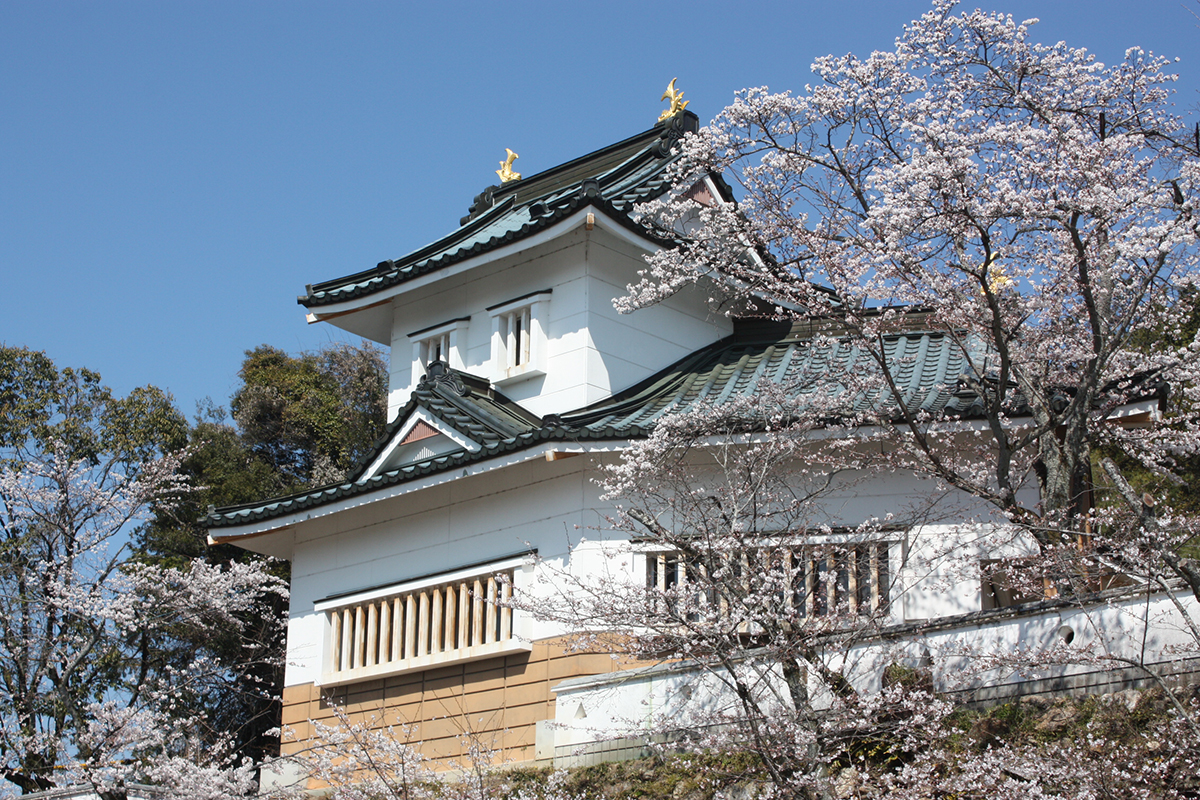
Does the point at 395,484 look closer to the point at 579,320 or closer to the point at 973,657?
the point at 579,320

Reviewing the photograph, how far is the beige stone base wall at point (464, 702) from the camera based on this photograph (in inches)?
578

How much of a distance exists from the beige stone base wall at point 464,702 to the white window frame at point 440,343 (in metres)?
4.84

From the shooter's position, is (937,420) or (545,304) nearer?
(937,420)

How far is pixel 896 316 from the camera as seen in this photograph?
42.3ft

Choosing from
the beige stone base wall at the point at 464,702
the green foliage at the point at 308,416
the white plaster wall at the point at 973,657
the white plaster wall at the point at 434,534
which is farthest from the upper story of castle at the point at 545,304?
the green foliage at the point at 308,416

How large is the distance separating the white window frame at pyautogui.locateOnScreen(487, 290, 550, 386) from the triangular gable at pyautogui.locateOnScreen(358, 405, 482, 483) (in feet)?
4.85

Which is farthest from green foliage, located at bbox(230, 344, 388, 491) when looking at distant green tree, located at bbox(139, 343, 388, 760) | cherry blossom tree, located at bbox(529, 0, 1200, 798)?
cherry blossom tree, located at bbox(529, 0, 1200, 798)

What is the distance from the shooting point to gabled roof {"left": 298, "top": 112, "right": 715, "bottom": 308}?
16.9 metres

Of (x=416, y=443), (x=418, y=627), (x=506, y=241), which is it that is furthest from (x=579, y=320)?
(x=418, y=627)

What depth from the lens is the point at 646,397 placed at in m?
16.7

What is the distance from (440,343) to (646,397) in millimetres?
3951

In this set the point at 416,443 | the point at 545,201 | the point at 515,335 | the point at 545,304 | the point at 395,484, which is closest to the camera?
the point at 395,484

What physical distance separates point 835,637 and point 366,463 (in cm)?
825

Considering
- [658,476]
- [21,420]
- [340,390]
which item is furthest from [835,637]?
[340,390]
